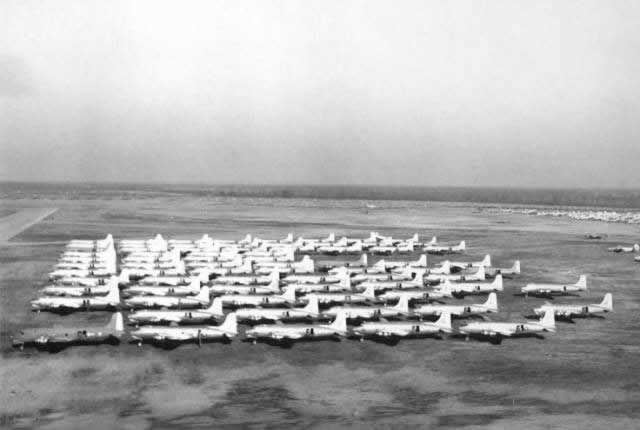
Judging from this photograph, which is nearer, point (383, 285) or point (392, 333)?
point (392, 333)

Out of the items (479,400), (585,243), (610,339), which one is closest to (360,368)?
(479,400)

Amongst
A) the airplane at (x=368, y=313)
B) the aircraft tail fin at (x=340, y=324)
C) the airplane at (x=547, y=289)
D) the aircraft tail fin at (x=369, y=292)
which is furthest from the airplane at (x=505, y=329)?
the airplane at (x=547, y=289)

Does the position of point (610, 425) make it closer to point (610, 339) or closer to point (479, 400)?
point (479, 400)

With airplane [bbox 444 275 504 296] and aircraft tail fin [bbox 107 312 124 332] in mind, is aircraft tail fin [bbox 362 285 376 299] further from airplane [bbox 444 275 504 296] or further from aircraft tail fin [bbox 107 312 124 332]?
aircraft tail fin [bbox 107 312 124 332]

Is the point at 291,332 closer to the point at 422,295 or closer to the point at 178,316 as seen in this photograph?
the point at 178,316

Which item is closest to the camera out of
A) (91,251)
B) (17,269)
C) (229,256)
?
(17,269)

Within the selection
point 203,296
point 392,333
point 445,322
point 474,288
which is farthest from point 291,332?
point 474,288

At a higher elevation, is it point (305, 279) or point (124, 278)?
point (305, 279)
